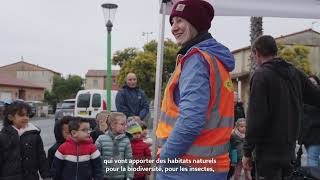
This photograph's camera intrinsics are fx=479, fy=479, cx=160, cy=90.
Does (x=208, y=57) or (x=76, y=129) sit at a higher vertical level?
(x=208, y=57)

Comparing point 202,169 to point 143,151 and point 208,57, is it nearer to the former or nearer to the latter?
point 208,57

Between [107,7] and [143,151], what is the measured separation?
8.33 meters

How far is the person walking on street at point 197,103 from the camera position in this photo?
8.55 ft

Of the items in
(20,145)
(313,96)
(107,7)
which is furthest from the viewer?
(107,7)

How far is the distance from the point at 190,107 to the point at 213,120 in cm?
19

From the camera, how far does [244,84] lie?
32000mm

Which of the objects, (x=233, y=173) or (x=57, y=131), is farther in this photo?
(x=233, y=173)

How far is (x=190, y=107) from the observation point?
258 cm

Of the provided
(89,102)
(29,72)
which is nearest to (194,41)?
(89,102)

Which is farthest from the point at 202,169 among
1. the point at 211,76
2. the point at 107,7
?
the point at 107,7

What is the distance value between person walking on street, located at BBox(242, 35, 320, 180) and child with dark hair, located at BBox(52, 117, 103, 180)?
1.81 m

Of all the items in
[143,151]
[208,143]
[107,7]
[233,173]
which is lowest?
[233,173]

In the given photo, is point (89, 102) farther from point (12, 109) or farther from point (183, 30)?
point (183, 30)


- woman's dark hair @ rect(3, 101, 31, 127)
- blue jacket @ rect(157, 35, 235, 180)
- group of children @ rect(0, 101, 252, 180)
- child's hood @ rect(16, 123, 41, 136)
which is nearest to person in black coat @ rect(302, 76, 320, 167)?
group of children @ rect(0, 101, 252, 180)
